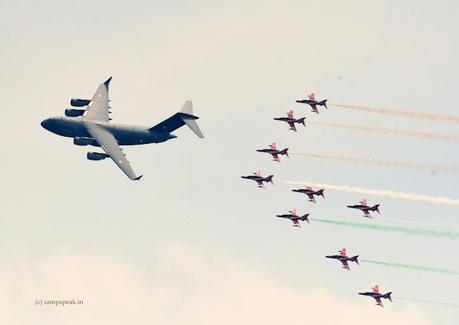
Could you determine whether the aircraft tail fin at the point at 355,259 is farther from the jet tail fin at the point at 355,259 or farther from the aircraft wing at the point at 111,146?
the aircraft wing at the point at 111,146

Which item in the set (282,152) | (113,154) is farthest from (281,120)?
(113,154)

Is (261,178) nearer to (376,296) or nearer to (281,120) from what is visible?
(281,120)

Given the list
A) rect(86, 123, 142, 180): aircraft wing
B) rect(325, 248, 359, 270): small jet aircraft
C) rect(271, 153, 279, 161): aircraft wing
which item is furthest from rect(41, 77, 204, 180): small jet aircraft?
rect(325, 248, 359, 270): small jet aircraft

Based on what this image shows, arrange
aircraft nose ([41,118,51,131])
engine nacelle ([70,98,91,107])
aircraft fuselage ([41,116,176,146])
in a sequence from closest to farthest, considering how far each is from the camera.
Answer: aircraft fuselage ([41,116,176,146]) → aircraft nose ([41,118,51,131]) → engine nacelle ([70,98,91,107])

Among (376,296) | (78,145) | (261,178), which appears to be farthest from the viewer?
(78,145)

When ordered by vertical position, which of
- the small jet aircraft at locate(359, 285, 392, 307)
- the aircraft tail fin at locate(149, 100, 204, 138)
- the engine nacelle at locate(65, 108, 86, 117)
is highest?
the aircraft tail fin at locate(149, 100, 204, 138)

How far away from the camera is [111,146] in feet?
626

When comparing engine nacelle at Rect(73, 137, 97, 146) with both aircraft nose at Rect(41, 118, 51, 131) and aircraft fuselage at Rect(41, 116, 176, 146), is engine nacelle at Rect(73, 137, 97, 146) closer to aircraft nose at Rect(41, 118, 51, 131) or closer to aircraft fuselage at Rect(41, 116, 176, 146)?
aircraft fuselage at Rect(41, 116, 176, 146)

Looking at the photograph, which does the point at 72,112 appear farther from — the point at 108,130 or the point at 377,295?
the point at 377,295

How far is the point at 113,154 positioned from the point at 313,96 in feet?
120

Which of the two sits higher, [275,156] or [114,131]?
[114,131]

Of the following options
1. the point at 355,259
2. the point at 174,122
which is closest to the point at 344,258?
the point at 355,259

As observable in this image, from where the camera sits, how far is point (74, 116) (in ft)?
646

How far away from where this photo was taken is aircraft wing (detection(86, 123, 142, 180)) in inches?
7328
